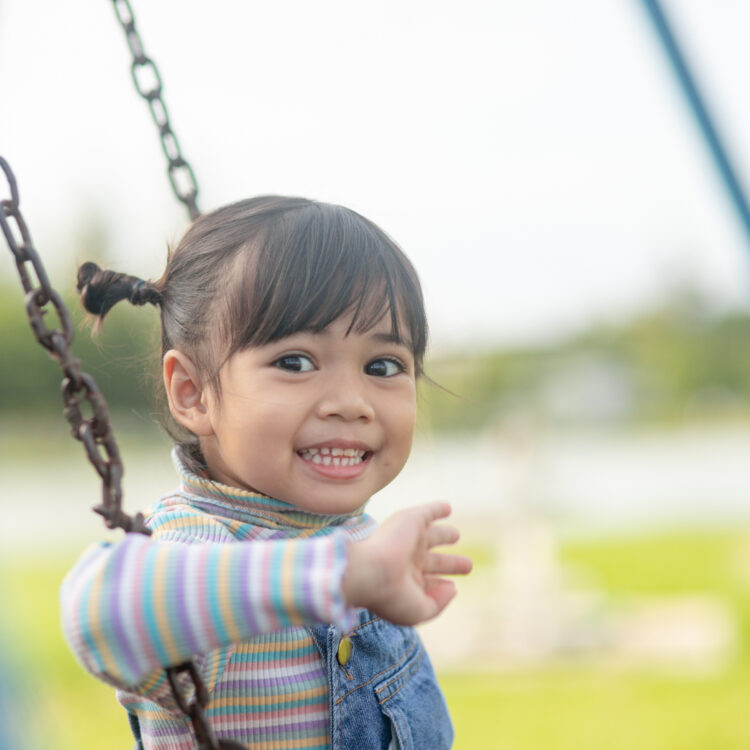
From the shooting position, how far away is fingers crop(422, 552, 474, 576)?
0.86 meters

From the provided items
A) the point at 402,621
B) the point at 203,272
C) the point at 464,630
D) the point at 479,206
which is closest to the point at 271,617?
the point at 402,621

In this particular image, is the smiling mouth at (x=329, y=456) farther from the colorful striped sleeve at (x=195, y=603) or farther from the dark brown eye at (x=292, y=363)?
the colorful striped sleeve at (x=195, y=603)

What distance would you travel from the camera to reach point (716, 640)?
7320 mm

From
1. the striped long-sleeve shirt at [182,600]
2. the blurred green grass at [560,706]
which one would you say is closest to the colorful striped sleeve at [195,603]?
the striped long-sleeve shirt at [182,600]

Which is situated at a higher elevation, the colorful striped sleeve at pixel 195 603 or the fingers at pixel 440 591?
the colorful striped sleeve at pixel 195 603

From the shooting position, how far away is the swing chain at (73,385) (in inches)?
32.9

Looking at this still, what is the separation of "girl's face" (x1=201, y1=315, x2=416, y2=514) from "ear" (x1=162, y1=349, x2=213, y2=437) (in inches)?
0.8

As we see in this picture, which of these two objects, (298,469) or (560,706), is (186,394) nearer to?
(298,469)

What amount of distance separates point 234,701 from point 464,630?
6.35 m

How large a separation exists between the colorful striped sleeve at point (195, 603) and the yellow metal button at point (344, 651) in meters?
0.21

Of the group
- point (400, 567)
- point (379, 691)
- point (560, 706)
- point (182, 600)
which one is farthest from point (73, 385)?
Answer: point (560, 706)

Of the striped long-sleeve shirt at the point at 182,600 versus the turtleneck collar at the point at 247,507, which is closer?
the striped long-sleeve shirt at the point at 182,600

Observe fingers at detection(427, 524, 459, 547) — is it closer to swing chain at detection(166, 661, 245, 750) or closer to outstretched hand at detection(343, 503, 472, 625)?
outstretched hand at detection(343, 503, 472, 625)

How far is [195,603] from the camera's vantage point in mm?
783
